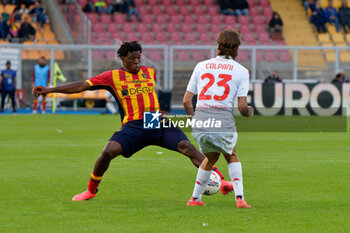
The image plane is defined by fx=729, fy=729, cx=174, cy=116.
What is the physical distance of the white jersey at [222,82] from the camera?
7129mm

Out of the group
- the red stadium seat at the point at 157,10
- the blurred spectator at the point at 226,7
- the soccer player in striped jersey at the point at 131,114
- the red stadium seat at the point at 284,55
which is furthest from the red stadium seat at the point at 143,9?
the soccer player in striped jersey at the point at 131,114

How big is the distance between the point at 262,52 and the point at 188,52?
308cm

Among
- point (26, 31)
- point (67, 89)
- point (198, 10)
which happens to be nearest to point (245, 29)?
point (198, 10)

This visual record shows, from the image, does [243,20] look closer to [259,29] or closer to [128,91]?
[259,29]

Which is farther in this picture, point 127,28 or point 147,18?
point 147,18

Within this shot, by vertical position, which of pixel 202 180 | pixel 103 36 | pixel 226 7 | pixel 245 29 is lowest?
pixel 202 180

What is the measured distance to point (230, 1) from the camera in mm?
37969

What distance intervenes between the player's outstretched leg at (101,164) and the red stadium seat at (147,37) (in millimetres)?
26202

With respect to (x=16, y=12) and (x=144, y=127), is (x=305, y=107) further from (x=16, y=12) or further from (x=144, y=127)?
(x=144, y=127)

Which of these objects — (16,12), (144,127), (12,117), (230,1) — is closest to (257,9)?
(230,1)

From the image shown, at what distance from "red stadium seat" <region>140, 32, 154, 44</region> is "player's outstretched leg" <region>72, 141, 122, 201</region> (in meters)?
26.2

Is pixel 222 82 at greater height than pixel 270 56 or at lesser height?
lesser

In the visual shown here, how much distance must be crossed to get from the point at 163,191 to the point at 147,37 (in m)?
26.3

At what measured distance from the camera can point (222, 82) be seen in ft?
23.4
